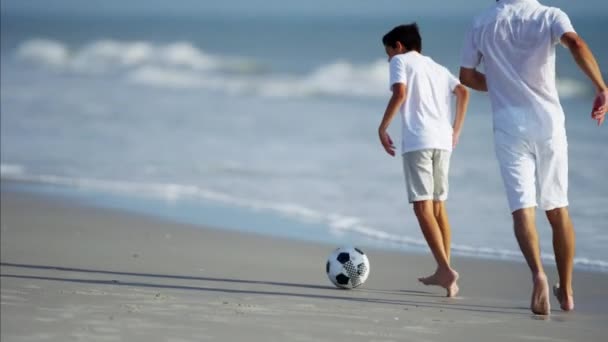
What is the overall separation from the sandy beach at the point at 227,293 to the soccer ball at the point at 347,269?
6 centimetres

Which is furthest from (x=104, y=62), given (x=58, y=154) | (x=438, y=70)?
(x=438, y=70)

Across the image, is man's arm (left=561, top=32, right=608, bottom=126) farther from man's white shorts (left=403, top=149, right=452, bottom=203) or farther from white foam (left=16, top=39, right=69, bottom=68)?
white foam (left=16, top=39, right=69, bottom=68)

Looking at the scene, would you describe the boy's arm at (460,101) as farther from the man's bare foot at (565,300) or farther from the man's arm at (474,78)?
the man's bare foot at (565,300)

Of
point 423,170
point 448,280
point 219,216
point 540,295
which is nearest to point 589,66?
point 540,295

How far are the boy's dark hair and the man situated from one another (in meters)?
0.79

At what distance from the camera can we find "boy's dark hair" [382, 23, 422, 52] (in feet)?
22.6

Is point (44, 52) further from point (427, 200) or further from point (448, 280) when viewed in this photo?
point (448, 280)

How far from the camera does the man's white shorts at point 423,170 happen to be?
6785mm

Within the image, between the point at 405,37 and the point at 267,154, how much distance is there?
7.47 metres

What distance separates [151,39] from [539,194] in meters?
48.5

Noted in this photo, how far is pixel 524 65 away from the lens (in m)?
6.05

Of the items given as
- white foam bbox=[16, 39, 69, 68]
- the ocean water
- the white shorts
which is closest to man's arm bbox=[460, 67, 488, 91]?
the white shorts

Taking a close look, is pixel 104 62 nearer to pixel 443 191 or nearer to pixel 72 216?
pixel 72 216

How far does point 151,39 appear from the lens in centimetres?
5350
